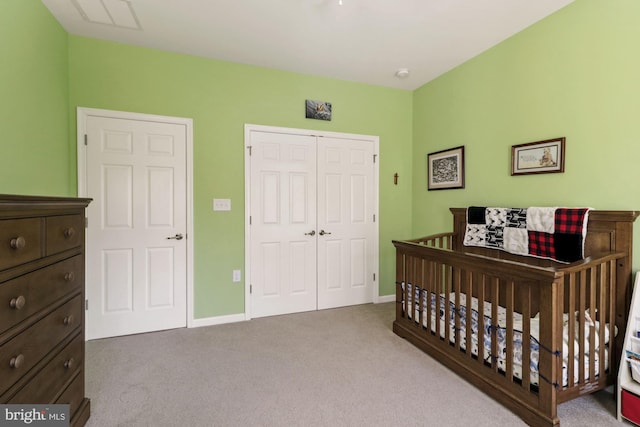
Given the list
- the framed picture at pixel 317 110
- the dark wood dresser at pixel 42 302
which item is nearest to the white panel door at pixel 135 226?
the dark wood dresser at pixel 42 302

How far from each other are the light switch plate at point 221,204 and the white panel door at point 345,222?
96cm

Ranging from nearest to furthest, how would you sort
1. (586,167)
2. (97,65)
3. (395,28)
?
(586,167) < (395,28) < (97,65)

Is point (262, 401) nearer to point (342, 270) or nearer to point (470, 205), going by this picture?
point (342, 270)

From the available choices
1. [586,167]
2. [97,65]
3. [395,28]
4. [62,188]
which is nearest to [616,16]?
[586,167]

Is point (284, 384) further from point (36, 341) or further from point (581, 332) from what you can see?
point (581, 332)

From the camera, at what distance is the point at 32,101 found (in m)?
2.02

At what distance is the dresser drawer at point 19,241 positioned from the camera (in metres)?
1.03

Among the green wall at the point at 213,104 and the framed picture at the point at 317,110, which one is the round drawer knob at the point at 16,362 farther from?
the framed picture at the point at 317,110

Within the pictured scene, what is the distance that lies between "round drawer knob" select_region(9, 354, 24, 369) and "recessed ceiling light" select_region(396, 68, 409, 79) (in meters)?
3.42

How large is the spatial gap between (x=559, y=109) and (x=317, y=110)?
209 cm

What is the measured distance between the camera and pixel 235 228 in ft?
9.86

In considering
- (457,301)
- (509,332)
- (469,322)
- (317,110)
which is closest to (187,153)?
(317,110)

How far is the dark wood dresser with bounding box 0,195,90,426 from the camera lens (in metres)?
1.06

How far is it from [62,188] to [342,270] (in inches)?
105
